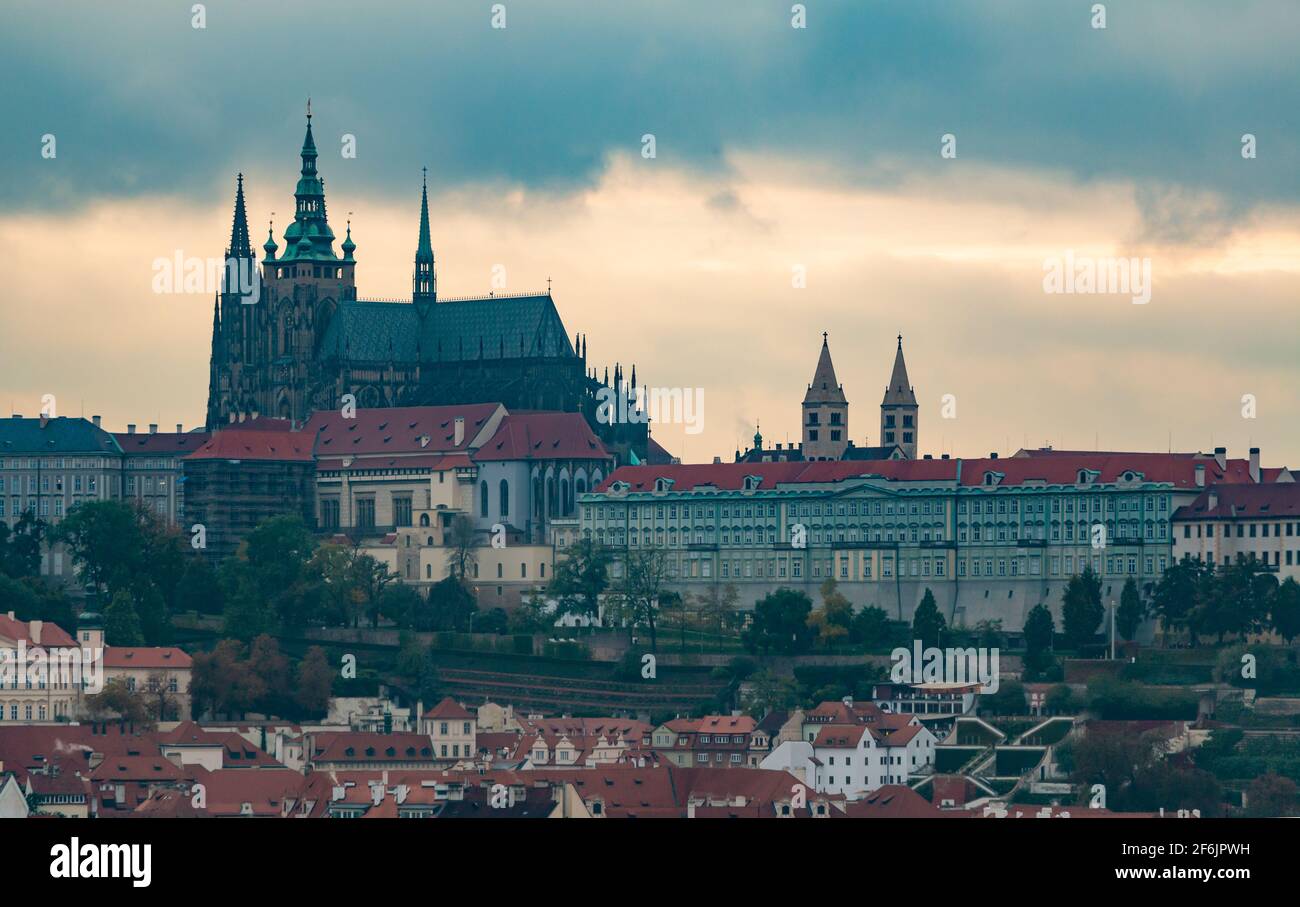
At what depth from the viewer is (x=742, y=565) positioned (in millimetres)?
117625

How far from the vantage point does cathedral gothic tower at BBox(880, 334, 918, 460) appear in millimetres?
128875

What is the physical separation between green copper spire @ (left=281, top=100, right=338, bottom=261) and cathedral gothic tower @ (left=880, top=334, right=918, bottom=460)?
91.9 ft

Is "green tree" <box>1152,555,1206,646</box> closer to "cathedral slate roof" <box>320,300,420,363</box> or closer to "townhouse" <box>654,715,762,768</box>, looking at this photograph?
"townhouse" <box>654,715,762,768</box>

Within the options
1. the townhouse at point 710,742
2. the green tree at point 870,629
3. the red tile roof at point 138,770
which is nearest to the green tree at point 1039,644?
the green tree at point 870,629

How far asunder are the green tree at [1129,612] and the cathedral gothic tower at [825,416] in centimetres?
2546

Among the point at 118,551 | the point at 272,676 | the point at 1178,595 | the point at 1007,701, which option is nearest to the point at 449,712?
the point at 272,676

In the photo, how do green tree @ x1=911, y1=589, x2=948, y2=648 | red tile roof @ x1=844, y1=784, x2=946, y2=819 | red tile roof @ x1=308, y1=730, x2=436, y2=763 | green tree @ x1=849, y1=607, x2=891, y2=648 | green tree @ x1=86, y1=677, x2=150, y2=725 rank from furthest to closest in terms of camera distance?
1. green tree @ x1=849, y1=607, x2=891, y2=648
2. green tree @ x1=911, y1=589, x2=948, y2=648
3. green tree @ x1=86, y1=677, x2=150, y2=725
4. red tile roof @ x1=308, y1=730, x2=436, y2=763
5. red tile roof @ x1=844, y1=784, x2=946, y2=819

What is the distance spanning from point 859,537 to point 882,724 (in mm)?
22673

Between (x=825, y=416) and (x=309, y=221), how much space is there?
89.7 feet

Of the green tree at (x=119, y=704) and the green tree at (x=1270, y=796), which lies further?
the green tree at (x=119, y=704)

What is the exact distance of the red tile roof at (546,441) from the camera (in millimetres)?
127500

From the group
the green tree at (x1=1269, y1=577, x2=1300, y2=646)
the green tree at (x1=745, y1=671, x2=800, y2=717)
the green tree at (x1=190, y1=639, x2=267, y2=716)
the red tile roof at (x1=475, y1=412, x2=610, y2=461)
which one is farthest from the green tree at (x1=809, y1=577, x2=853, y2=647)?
the red tile roof at (x1=475, y1=412, x2=610, y2=461)

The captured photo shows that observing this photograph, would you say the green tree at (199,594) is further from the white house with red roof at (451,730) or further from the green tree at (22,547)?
the white house with red roof at (451,730)
